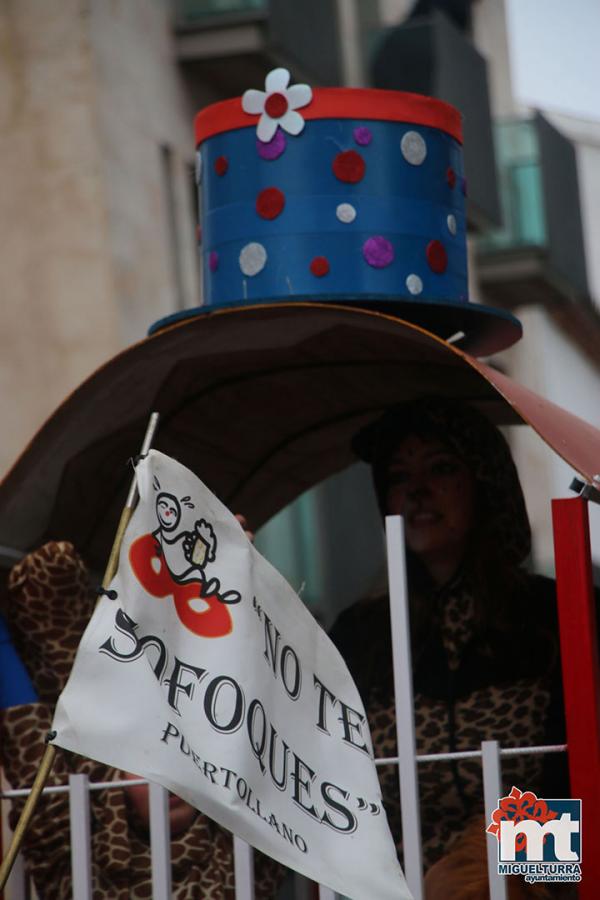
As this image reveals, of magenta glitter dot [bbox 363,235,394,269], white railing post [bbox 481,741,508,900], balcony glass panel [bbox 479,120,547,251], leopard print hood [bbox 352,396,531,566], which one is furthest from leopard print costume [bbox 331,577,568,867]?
balcony glass panel [bbox 479,120,547,251]

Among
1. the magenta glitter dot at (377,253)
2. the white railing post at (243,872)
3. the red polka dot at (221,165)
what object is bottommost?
the white railing post at (243,872)

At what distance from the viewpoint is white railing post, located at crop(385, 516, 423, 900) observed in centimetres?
478

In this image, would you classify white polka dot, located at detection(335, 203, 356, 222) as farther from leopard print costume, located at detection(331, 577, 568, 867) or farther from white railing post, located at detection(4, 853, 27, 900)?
white railing post, located at detection(4, 853, 27, 900)

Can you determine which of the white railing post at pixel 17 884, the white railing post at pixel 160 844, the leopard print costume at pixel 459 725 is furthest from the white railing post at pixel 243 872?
the leopard print costume at pixel 459 725

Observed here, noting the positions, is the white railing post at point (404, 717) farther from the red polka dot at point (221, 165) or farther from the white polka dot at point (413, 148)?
the red polka dot at point (221, 165)

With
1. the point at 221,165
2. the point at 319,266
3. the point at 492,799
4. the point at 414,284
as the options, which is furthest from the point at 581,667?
the point at 221,165

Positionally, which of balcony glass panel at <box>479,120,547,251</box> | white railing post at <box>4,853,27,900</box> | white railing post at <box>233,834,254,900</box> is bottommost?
white railing post at <box>233,834,254,900</box>

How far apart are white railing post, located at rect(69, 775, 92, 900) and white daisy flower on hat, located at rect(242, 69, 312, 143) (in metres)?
1.86

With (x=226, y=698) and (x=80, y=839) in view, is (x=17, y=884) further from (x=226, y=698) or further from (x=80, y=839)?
(x=226, y=698)

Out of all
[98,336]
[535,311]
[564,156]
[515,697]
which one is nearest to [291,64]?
[98,336]

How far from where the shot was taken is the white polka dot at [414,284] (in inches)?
214

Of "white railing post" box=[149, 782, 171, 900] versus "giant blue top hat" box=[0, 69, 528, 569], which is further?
"giant blue top hat" box=[0, 69, 528, 569]

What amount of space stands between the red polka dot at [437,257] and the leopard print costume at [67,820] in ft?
4.29

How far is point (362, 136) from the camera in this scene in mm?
5465
